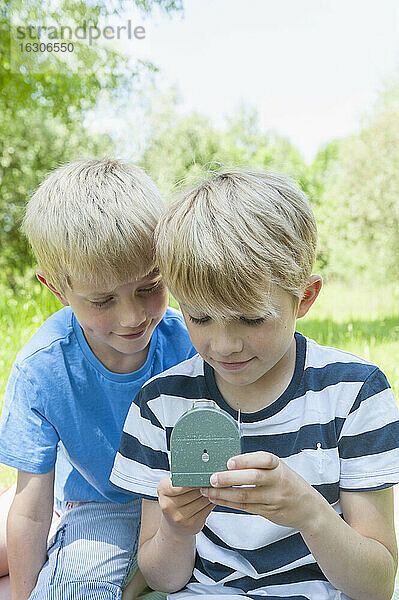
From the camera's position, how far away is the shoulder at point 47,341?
1.61 meters

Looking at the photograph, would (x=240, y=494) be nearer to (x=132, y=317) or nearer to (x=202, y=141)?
(x=132, y=317)

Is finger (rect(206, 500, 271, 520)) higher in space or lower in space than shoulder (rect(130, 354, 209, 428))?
lower

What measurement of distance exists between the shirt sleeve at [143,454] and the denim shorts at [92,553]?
0.31 meters

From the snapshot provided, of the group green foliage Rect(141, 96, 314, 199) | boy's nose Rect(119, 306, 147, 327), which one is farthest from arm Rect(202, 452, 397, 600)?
green foliage Rect(141, 96, 314, 199)

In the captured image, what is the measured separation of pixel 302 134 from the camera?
5.89m

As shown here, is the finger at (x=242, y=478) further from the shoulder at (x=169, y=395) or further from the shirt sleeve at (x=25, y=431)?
the shirt sleeve at (x=25, y=431)

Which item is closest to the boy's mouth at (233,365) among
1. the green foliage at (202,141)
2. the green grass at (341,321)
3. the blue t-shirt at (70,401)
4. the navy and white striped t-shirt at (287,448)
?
the navy and white striped t-shirt at (287,448)

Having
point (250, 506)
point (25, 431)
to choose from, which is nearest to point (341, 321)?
point (25, 431)

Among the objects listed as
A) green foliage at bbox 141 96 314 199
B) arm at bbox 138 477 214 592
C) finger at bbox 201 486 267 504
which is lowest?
→ arm at bbox 138 477 214 592

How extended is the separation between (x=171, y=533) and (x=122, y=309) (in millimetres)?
472

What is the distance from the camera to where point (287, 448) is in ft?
4.20

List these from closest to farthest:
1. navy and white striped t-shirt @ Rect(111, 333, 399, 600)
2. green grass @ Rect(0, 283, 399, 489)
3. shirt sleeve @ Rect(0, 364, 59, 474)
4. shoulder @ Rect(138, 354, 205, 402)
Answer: navy and white striped t-shirt @ Rect(111, 333, 399, 600) → shoulder @ Rect(138, 354, 205, 402) → shirt sleeve @ Rect(0, 364, 59, 474) → green grass @ Rect(0, 283, 399, 489)

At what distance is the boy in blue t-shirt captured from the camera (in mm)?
1456

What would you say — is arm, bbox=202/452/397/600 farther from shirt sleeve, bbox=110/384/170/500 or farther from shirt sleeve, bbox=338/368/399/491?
shirt sleeve, bbox=110/384/170/500
